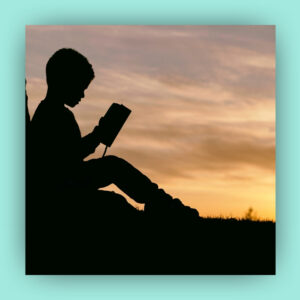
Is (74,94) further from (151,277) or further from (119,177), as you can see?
(151,277)

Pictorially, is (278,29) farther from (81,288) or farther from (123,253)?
(81,288)

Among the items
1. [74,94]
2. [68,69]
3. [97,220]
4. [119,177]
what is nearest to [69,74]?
[68,69]

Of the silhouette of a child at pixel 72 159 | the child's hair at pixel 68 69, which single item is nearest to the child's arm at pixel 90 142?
the silhouette of a child at pixel 72 159

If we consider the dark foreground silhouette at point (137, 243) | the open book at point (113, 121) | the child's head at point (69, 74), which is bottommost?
the dark foreground silhouette at point (137, 243)

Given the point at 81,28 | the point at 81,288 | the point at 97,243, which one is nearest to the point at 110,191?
the point at 97,243

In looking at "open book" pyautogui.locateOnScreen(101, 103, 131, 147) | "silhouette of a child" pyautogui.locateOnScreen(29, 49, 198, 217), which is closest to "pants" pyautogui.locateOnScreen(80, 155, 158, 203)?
"silhouette of a child" pyautogui.locateOnScreen(29, 49, 198, 217)

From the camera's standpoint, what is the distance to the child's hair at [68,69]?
4.47 metres

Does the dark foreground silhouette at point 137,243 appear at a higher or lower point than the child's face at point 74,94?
lower

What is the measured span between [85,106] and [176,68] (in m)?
0.66

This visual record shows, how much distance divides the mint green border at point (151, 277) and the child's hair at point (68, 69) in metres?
0.21

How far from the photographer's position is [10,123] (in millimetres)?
4512

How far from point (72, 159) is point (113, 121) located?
0.38 meters

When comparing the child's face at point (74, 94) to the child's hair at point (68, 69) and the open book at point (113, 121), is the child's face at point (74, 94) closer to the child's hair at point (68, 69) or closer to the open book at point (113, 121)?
the child's hair at point (68, 69)

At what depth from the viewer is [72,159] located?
4.43m
